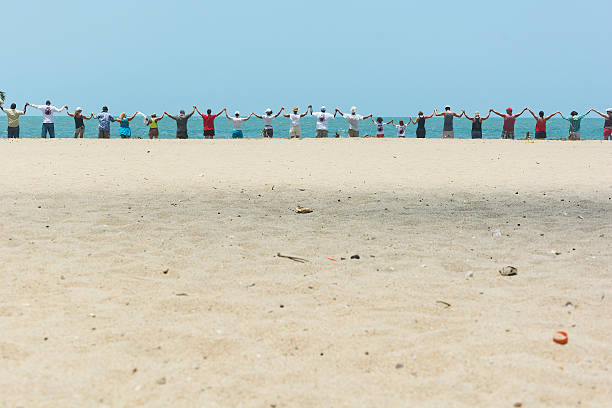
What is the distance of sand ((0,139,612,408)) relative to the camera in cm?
348

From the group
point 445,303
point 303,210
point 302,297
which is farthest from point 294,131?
point 445,303

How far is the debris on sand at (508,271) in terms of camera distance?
555 centimetres

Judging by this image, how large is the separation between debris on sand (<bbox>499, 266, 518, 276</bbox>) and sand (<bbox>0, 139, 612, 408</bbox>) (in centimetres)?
7

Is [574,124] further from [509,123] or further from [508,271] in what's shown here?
[508,271]

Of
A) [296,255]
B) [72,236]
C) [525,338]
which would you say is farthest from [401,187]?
[525,338]

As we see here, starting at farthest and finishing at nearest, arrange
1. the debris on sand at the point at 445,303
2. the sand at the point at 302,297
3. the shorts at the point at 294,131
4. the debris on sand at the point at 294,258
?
the shorts at the point at 294,131
the debris on sand at the point at 294,258
the debris on sand at the point at 445,303
the sand at the point at 302,297

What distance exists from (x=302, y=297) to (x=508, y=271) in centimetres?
206

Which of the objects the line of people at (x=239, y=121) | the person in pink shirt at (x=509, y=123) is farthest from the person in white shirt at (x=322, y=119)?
the person in pink shirt at (x=509, y=123)

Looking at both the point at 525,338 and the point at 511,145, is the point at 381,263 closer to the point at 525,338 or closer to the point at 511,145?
the point at 525,338

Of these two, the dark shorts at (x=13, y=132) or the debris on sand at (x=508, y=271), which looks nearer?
the debris on sand at (x=508, y=271)

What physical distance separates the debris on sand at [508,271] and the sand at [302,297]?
67 millimetres

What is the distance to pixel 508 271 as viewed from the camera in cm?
557

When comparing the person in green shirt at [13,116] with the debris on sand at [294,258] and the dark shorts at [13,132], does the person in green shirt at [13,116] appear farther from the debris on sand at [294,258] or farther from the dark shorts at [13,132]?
the debris on sand at [294,258]

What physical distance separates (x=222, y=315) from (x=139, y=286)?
1.04 m
